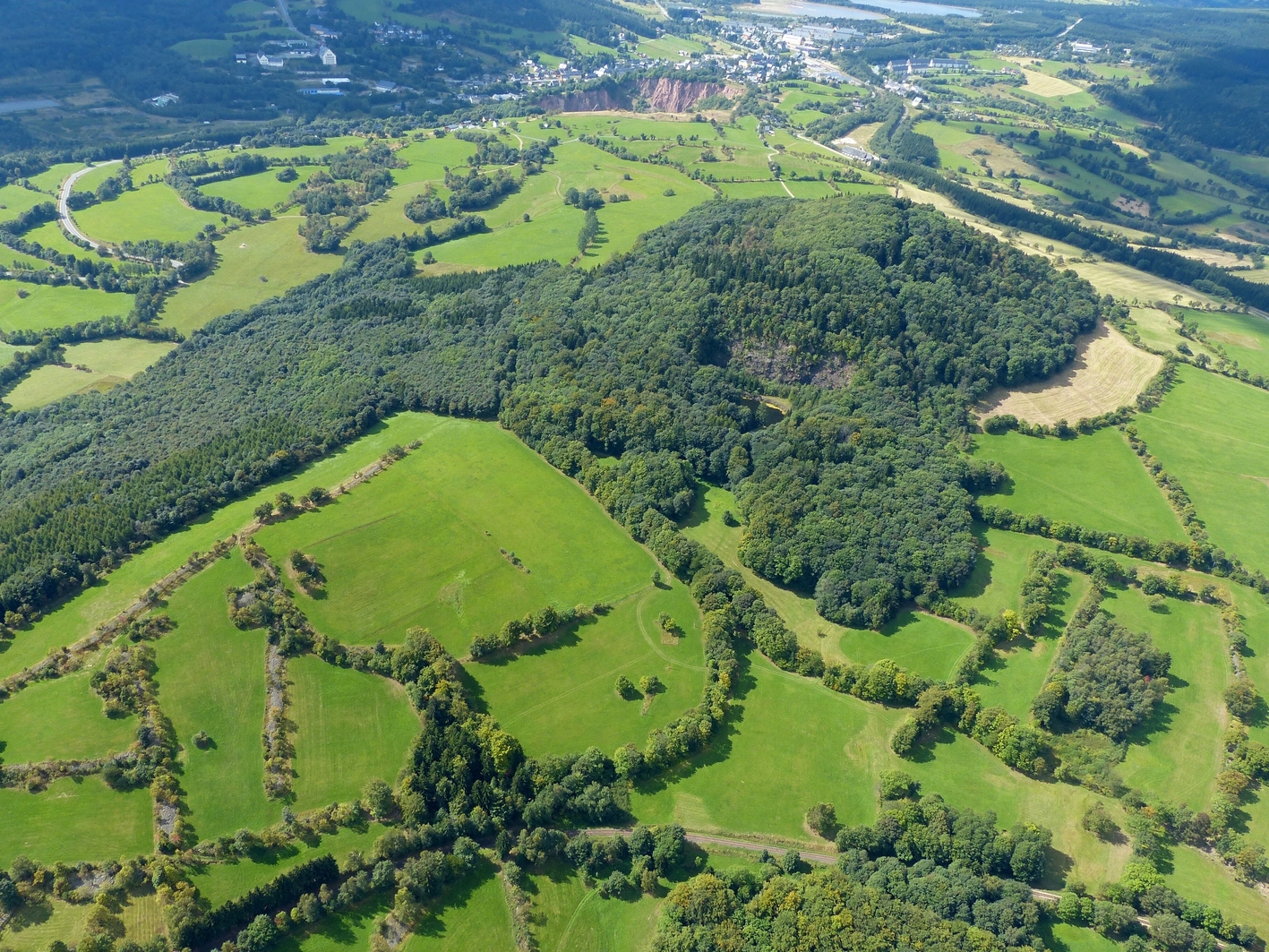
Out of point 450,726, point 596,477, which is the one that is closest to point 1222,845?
point 450,726

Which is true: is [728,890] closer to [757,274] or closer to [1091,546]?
[1091,546]

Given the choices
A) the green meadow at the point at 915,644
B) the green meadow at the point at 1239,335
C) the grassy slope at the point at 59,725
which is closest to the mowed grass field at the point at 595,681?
the green meadow at the point at 915,644

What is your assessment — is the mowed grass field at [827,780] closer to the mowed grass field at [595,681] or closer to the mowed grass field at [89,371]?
the mowed grass field at [595,681]

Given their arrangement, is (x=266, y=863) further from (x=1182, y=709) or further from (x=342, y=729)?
(x=1182, y=709)

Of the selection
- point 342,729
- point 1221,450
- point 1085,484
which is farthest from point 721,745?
point 1221,450

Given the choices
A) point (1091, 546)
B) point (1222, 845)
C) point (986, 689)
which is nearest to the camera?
point (1222, 845)

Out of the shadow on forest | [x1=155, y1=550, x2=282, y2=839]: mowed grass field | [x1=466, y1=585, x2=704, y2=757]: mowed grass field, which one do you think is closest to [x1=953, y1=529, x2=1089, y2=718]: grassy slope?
the shadow on forest

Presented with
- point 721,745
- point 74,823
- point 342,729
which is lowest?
point 74,823
